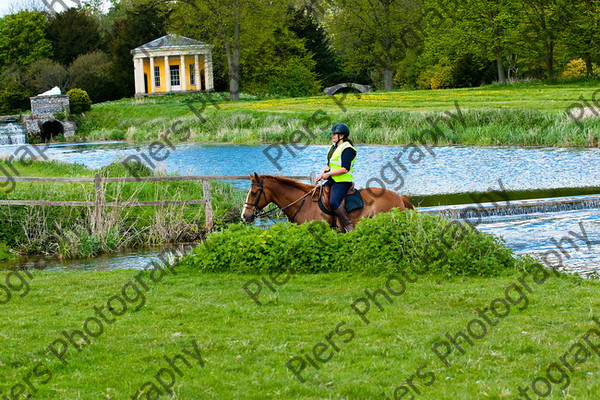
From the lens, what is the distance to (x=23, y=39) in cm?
7156

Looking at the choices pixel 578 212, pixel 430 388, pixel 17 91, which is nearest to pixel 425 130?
pixel 578 212

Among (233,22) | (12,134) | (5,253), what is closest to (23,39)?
(233,22)

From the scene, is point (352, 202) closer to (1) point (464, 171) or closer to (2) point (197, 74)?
(1) point (464, 171)

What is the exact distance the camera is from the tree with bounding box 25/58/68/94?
214 feet

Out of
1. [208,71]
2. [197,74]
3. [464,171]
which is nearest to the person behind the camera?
[464,171]

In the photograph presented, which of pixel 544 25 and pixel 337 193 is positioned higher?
pixel 544 25

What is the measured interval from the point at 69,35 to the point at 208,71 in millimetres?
15169

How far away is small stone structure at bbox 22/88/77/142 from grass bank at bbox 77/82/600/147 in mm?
1161

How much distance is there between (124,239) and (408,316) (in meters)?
10.5

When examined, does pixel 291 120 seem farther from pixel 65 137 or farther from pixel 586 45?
pixel 586 45

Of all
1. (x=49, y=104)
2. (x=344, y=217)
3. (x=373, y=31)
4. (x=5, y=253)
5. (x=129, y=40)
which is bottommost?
(x=5, y=253)

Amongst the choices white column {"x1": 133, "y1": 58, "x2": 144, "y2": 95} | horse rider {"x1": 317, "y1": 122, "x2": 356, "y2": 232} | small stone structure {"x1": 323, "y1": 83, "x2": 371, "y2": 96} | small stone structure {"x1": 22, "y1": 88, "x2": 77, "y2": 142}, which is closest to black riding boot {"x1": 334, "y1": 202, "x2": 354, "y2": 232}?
horse rider {"x1": 317, "y1": 122, "x2": 356, "y2": 232}

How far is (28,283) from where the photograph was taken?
12.8 meters

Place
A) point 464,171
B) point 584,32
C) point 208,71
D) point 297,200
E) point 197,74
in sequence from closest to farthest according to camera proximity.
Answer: point 297,200, point 464,171, point 584,32, point 208,71, point 197,74
